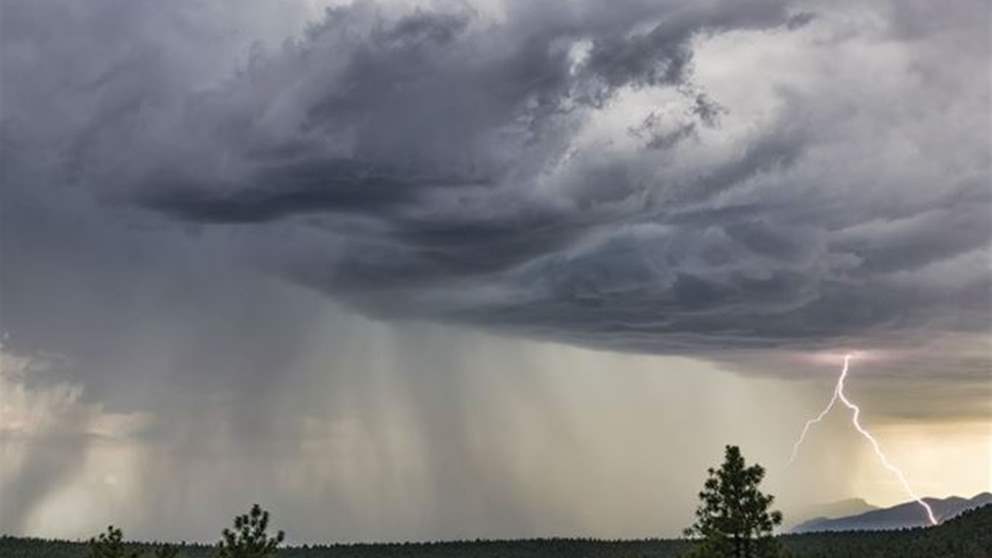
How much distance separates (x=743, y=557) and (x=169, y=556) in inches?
1450

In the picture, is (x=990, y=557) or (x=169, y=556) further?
(x=990, y=557)

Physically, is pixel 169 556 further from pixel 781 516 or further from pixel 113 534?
pixel 781 516

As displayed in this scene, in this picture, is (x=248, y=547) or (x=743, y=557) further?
(x=248, y=547)

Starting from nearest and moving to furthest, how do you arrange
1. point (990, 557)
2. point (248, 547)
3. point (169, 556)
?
point (248, 547) < point (169, 556) < point (990, 557)

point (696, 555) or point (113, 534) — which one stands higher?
point (113, 534)

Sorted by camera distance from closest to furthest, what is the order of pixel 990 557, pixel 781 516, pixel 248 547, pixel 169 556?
pixel 781 516, pixel 248 547, pixel 169 556, pixel 990 557

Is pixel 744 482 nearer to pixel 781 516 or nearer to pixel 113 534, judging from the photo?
pixel 781 516

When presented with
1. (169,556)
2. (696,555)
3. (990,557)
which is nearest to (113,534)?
(169,556)

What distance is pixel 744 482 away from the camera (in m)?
54.6

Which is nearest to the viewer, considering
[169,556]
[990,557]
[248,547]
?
[248,547]

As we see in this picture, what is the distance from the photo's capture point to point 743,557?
180ft

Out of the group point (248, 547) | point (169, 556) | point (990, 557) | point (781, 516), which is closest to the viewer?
point (781, 516)

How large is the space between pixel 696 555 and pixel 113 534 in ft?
127

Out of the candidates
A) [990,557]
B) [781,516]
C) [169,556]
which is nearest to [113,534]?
[169,556]
